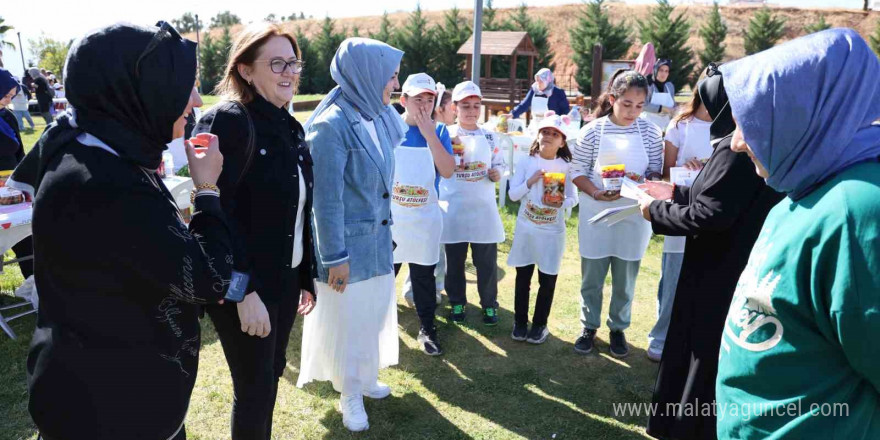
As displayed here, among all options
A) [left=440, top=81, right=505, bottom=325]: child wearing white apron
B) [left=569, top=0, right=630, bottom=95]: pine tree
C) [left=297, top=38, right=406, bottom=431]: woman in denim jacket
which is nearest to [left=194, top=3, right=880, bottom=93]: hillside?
[left=569, top=0, right=630, bottom=95]: pine tree

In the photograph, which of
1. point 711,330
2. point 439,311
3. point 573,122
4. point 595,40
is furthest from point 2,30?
point 711,330

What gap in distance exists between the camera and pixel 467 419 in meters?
3.24

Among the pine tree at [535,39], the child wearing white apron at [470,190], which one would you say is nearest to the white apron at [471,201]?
the child wearing white apron at [470,190]

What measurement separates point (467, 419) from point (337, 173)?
156 centimetres

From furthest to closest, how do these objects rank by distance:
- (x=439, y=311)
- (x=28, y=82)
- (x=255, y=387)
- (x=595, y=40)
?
(x=595, y=40) < (x=28, y=82) < (x=439, y=311) < (x=255, y=387)

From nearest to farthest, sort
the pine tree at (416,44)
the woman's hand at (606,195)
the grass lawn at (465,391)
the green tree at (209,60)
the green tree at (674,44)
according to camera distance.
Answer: the grass lawn at (465,391)
the woman's hand at (606,195)
the green tree at (674,44)
the pine tree at (416,44)
the green tree at (209,60)

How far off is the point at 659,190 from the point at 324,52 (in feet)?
113

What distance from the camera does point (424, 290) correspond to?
13.0 ft

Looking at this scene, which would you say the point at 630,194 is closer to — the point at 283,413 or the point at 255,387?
the point at 255,387

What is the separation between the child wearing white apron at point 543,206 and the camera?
3.94 m

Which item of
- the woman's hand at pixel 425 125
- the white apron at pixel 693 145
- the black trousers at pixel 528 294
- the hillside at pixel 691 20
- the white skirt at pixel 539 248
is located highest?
the hillside at pixel 691 20

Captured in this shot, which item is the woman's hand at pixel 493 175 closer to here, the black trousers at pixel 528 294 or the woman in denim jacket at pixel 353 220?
the black trousers at pixel 528 294

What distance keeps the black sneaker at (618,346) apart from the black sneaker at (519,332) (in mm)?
596

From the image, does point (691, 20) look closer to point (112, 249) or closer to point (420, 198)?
point (420, 198)
